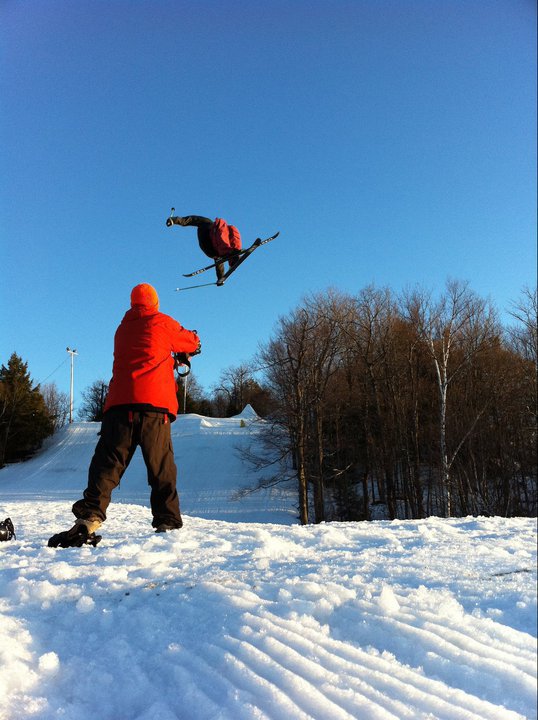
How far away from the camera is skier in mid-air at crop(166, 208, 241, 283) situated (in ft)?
17.0

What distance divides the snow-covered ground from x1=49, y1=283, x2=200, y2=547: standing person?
0.85m

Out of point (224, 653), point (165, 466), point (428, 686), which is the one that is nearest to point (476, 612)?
point (428, 686)

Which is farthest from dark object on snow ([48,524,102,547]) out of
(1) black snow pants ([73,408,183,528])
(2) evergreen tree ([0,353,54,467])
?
(2) evergreen tree ([0,353,54,467])

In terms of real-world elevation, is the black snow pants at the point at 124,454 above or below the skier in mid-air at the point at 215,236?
below

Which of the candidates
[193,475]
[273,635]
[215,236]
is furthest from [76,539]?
[193,475]

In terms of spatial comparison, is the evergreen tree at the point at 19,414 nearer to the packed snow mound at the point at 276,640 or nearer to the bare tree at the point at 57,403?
the bare tree at the point at 57,403

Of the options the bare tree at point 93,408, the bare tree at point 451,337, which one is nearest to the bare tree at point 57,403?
the bare tree at point 93,408

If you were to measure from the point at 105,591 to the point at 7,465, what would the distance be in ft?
120

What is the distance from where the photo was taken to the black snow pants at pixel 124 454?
3611mm

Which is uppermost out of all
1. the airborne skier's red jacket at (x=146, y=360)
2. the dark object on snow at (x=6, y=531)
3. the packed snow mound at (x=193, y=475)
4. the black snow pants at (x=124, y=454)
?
the airborne skier's red jacket at (x=146, y=360)

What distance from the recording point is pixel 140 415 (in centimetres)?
377

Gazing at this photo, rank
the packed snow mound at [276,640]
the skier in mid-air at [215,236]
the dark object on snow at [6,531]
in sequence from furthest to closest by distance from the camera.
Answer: the skier in mid-air at [215,236] < the dark object on snow at [6,531] < the packed snow mound at [276,640]

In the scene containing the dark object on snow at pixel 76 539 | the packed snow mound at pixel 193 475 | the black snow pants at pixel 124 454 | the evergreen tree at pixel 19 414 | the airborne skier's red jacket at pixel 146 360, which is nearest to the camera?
the dark object on snow at pixel 76 539

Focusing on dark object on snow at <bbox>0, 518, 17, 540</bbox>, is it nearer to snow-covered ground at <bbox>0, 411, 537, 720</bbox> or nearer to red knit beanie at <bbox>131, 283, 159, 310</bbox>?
snow-covered ground at <bbox>0, 411, 537, 720</bbox>
